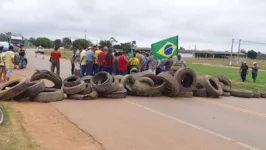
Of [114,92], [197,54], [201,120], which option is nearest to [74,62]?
[114,92]

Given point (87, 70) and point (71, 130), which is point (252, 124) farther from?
point (87, 70)

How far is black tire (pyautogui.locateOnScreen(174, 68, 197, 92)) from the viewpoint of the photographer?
1485 centimetres

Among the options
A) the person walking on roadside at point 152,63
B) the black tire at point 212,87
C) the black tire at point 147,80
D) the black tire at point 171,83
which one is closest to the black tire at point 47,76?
the black tire at point 147,80

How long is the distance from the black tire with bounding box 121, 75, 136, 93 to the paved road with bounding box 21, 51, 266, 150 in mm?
1004

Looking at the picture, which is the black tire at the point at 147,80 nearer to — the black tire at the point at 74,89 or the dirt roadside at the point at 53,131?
the black tire at the point at 74,89

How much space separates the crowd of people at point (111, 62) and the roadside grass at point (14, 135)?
889 cm

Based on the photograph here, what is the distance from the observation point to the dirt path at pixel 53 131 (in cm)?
657

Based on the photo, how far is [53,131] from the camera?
7566 millimetres

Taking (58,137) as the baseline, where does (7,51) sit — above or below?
above

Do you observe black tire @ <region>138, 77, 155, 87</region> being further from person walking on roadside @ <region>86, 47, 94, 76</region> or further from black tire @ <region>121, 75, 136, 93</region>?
person walking on roadside @ <region>86, 47, 94, 76</region>

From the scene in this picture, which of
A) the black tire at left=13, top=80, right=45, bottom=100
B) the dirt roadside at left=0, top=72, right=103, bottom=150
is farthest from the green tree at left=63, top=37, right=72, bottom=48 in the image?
the dirt roadside at left=0, top=72, right=103, bottom=150

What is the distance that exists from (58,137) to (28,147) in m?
1.08

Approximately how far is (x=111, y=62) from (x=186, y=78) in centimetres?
385

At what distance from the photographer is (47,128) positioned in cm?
780
